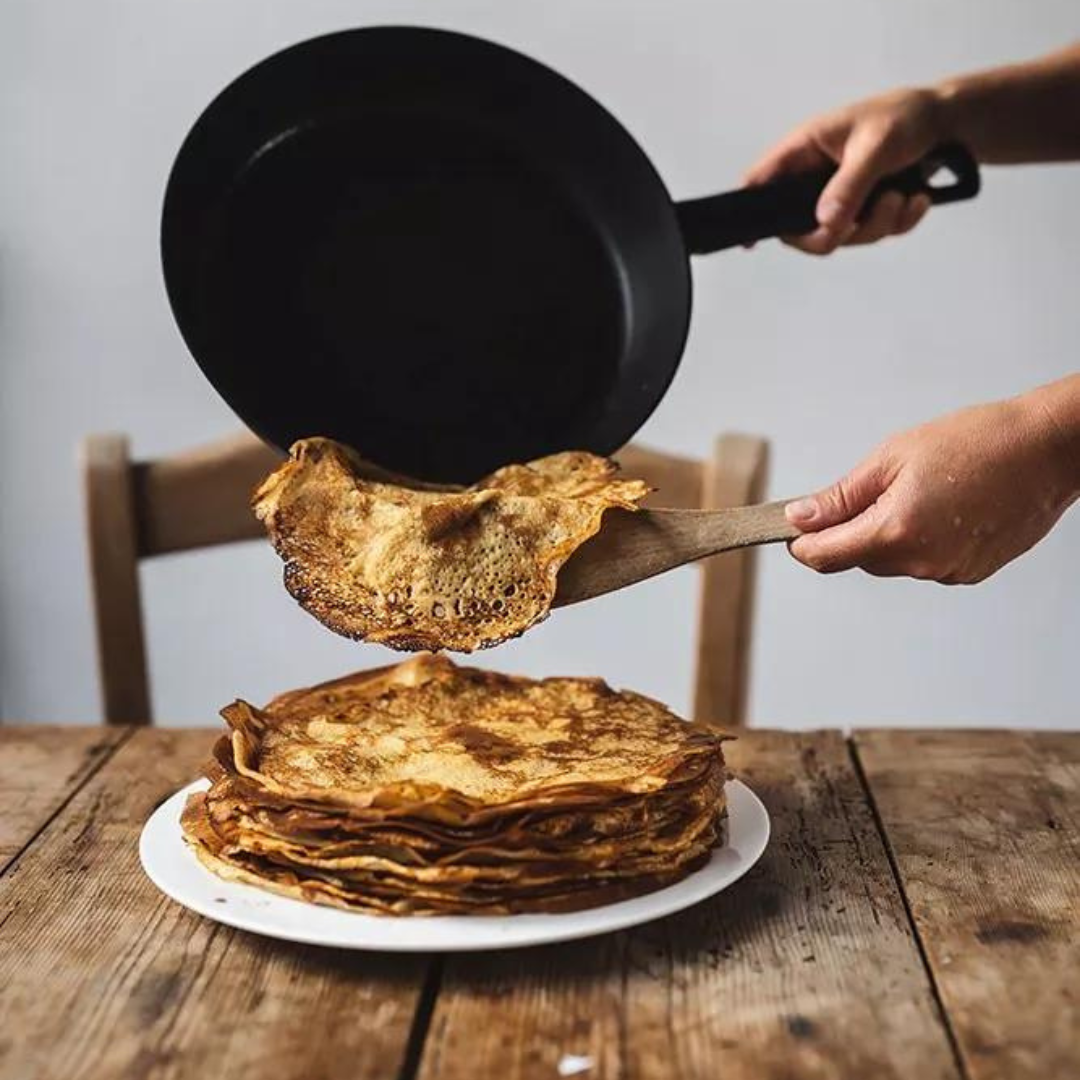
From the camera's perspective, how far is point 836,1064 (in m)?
1.09

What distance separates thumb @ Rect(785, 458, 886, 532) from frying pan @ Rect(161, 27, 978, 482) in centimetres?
25

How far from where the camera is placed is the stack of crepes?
4.04ft

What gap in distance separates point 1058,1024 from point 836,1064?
18 cm

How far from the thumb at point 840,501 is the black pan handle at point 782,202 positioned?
362 mm

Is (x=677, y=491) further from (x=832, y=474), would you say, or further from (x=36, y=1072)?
(x=36, y=1072)

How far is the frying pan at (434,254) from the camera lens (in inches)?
62.7

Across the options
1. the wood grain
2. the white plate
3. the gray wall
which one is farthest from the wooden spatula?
the gray wall

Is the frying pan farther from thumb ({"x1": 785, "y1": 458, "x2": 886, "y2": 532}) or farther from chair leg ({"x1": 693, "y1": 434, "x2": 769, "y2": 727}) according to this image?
chair leg ({"x1": 693, "y1": 434, "x2": 769, "y2": 727})

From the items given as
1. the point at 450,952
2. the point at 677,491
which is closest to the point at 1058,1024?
the point at 450,952

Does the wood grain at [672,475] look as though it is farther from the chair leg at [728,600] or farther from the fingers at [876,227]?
the fingers at [876,227]

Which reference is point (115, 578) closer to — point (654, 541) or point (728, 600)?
point (728, 600)

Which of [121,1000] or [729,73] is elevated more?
[729,73]

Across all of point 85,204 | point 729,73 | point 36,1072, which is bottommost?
point 36,1072

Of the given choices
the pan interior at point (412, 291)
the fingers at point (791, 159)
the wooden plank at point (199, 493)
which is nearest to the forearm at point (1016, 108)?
the fingers at point (791, 159)
